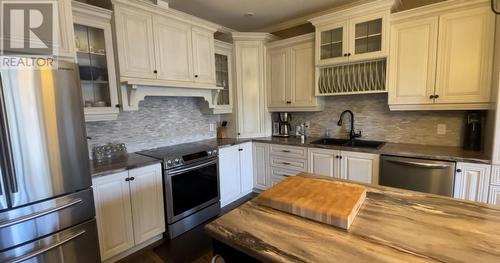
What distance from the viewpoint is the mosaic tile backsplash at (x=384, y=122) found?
2.55m

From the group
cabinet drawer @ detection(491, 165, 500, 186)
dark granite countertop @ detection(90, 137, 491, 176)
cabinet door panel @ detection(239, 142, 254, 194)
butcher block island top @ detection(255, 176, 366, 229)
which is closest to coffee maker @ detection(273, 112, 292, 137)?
cabinet door panel @ detection(239, 142, 254, 194)

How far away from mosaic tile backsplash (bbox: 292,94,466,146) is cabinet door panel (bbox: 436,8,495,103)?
1.14 ft

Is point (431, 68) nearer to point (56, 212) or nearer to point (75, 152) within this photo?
point (75, 152)

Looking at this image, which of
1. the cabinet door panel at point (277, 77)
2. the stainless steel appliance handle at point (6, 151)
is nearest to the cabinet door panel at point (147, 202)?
the stainless steel appliance handle at point (6, 151)

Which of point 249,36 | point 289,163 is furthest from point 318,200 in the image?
point 249,36

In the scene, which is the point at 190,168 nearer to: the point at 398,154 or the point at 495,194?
the point at 398,154

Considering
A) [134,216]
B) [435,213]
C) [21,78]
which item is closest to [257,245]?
[435,213]

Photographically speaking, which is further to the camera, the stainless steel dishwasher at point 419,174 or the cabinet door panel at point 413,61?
the cabinet door panel at point 413,61

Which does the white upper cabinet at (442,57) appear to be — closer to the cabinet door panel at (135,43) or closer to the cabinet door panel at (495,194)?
the cabinet door panel at (495,194)

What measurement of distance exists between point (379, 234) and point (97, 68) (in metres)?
2.62

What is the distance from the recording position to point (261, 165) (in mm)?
3459

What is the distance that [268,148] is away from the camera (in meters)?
3.35

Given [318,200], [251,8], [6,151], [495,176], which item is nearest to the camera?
[318,200]

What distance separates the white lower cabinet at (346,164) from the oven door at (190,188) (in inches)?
49.6
